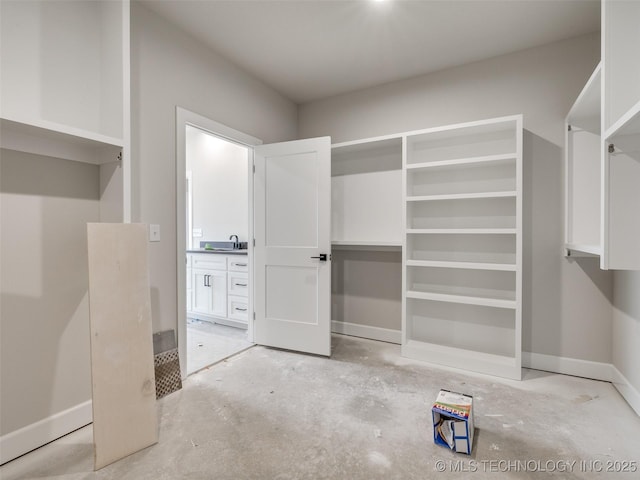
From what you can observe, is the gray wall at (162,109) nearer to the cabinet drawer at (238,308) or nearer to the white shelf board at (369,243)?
the cabinet drawer at (238,308)

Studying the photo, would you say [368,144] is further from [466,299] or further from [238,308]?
[238,308]

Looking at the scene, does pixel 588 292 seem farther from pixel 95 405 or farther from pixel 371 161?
pixel 95 405

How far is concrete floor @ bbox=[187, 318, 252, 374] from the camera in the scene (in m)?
2.93

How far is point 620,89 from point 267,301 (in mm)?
3041

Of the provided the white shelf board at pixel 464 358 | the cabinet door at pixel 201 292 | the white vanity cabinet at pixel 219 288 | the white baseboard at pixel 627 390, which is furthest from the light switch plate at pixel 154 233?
the white baseboard at pixel 627 390

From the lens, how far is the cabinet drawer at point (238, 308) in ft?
12.6

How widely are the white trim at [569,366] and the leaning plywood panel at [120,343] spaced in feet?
9.73

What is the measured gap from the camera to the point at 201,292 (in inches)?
167

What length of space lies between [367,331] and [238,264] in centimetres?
173

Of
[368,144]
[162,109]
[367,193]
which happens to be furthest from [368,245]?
[162,109]

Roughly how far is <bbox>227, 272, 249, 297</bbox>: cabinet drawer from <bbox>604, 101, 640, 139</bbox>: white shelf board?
3.38 metres

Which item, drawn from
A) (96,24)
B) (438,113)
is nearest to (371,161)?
(438,113)

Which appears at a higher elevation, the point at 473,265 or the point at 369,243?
the point at 369,243

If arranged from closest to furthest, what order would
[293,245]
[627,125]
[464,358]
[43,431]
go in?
[627,125], [43,431], [464,358], [293,245]
